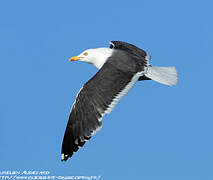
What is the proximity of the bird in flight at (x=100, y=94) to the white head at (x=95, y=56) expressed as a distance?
21cm

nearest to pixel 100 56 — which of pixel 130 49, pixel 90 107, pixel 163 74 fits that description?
pixel 130 49

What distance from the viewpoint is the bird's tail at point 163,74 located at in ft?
25.2

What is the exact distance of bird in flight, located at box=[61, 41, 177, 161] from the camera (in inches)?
270

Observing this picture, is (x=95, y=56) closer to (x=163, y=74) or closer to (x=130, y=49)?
(x=130, y=49)

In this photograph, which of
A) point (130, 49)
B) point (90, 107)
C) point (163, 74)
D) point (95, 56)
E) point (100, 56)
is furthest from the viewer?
point (130, 49)

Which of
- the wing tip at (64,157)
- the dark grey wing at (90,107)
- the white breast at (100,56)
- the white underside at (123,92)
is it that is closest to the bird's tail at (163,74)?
the white underside at (123,92)

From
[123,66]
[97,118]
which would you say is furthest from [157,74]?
[97,118]

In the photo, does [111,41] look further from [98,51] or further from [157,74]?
[157,74]

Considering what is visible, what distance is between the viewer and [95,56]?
841 centimetres

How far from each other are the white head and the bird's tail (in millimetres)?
823

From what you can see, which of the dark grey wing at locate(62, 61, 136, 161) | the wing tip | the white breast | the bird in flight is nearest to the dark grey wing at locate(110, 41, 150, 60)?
the white breast

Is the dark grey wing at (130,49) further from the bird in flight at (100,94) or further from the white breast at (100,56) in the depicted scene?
the bird in flight at (100,94)

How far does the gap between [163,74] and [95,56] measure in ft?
4.29

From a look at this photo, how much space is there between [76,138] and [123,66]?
1521 mm
